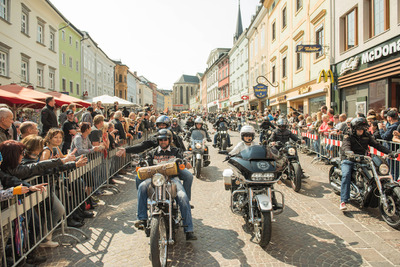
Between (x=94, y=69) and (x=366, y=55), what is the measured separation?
34.5 metres

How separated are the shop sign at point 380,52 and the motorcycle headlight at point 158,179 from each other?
393 inches

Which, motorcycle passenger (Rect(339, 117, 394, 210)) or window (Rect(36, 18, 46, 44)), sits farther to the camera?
window (Rect(36, 18, 46, 44))

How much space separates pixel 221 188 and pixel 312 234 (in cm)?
293

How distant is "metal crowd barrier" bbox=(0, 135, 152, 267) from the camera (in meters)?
3.32

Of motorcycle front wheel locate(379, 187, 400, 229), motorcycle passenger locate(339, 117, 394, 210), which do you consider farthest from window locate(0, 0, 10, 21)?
motorcycle front wheel locate(379, 187, 400, 229)

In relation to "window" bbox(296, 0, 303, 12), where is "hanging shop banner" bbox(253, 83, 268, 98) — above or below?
below

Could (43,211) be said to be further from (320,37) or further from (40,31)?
(40,31)

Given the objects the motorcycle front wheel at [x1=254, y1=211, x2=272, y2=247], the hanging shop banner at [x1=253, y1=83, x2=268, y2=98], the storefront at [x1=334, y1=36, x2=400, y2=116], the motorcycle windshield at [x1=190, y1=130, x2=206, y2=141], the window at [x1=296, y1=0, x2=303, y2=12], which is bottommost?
the motorcycle front wheel at [x1=254, y1=211, x2=272, y2=247]

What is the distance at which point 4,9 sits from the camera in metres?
17.6

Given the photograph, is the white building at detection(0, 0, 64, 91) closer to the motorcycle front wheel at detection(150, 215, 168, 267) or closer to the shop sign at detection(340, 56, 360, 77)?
the motorcycle front wheel at detection(150, 215, 168, 267)

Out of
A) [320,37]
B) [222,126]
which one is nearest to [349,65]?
[320,37]

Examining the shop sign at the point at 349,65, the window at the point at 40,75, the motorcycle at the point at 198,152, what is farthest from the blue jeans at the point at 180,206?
the window at the point at 40,75

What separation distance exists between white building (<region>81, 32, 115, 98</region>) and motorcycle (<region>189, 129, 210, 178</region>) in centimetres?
2603

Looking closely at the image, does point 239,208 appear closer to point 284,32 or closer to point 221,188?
point 221,188
